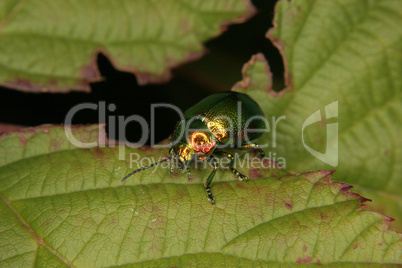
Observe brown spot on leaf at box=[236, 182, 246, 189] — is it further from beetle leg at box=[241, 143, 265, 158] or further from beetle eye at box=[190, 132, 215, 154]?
beetle eye at box=[190, 132, 215, 154]

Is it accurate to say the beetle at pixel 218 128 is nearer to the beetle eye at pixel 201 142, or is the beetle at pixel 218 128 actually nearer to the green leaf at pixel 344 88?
the beetle eye at pixel 201 142

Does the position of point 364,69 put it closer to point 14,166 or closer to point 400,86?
point 400,86

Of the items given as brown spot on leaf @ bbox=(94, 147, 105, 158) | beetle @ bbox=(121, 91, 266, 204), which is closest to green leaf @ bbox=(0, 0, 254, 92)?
beetle @ bbox=(121, 91, 266, 204)

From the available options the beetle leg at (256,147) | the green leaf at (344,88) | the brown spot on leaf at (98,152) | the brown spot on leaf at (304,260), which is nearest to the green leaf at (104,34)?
the green leaf at (344,88)

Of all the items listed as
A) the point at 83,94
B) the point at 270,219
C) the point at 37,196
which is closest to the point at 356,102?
the point at 270,219

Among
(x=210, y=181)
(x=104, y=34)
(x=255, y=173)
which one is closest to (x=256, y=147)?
(x=255, y=173)

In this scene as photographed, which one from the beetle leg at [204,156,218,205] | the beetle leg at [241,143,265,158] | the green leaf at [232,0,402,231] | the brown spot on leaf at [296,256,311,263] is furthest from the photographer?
the green leaf at [232,0,402,231]

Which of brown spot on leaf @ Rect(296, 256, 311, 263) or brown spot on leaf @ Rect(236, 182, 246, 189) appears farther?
brown spot on leaf @ Rect(236, 182, 246, 189)
